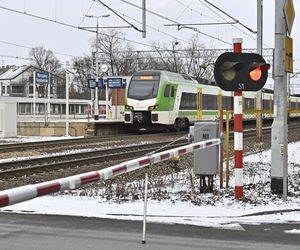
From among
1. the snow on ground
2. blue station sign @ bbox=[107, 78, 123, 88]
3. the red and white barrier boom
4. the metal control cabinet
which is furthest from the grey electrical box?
blue station sign @ bbox=[107, 78, 123, 88]

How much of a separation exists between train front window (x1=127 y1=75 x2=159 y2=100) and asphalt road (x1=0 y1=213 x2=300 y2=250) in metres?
23.6

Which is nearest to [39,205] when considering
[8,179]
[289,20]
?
[8,179]

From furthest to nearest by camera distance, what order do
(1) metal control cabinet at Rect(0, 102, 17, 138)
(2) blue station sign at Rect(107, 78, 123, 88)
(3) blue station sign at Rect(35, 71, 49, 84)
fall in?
1. (3) blue station sign at Rect(35, 71, 49, 84)
2. (2) blue station sign at Rect(107, 78, 123, 88)
3. (1) metal control cabinet at Rect(0, 102, 17, 138)

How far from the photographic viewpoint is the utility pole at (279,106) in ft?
29.8

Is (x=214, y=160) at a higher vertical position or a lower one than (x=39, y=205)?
higher

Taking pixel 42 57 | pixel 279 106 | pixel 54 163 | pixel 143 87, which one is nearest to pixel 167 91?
pixel 143 87

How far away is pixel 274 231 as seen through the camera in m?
6.72

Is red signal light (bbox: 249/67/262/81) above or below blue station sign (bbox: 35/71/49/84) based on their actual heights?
below

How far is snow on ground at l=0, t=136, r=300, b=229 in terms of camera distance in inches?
289

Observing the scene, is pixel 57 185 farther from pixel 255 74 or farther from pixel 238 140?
pixel 255 74

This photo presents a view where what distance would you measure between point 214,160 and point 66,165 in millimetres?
6597

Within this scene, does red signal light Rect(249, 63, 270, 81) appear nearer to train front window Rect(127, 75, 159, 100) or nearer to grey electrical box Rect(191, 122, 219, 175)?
grey electrical box Rect(191, 122, 219, 175)

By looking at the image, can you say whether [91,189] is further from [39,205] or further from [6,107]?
[6,107]

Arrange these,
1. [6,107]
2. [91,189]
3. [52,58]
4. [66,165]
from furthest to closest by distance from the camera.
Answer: [52,58]
[6,107]
[66,165]
[91,189]
